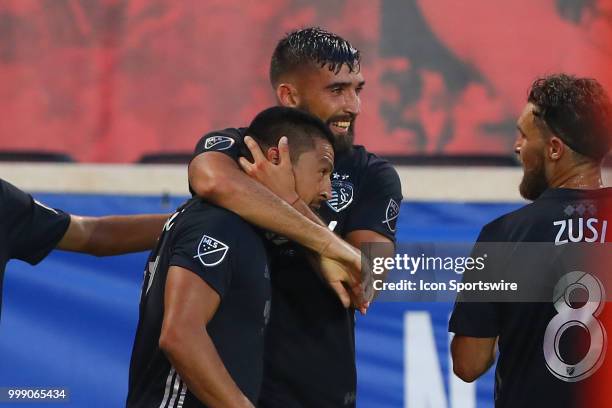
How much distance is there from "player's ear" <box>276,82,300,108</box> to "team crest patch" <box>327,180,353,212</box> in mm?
311

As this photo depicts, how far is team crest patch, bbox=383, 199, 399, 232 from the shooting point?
3.56m

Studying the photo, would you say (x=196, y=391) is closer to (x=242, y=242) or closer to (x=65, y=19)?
(x=242, y=242)

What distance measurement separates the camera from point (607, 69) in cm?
659

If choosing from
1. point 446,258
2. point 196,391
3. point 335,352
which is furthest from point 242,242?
point 446,258

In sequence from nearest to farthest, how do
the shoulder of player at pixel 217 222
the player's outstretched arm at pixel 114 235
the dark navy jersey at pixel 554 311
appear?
the shoulder of player at pixel 217 222, the dark navy jersey at pixel 554 311, the player's outstretched arm at pixel 114 235

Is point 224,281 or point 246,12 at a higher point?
point 246,12

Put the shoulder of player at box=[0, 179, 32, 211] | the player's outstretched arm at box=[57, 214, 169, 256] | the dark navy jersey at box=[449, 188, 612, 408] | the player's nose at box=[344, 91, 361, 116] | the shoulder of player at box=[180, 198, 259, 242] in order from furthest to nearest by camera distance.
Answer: the player's outstretched arm at box=[57, 214, 169, 256] → the player's nose at box=[344, 91, 361, 116] → the shoulder of player at box=[0, 179, 32, 211] → the dark navy jersey at box=[449, 188, 612, 408] → the shoulder of player at box=[180, 198, 259, 242]

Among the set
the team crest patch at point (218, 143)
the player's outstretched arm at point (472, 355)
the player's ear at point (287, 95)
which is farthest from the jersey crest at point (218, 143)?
the player's outstretched arm at point (472, 355)

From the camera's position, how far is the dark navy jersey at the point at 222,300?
291 centimetres

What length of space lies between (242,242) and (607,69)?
13.8ft

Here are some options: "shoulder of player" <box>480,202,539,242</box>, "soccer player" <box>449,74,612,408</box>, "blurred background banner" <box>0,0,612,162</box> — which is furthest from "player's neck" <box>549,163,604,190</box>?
"blurred background banner" <box>0,0,612,162</box>

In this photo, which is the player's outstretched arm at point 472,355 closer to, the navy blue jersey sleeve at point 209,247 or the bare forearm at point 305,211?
the bare forearm at point 305,211

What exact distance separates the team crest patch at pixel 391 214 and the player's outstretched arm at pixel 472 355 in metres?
0.42

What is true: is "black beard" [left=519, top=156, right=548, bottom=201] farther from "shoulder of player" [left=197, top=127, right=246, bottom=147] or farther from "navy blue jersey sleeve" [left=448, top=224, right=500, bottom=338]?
"shoulder of player" [left=197, top=127, right=246, bottom=147]
